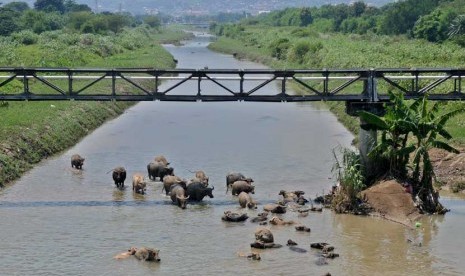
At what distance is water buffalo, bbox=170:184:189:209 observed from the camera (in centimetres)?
2973

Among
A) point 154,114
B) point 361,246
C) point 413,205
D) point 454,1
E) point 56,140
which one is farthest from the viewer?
point 454,1

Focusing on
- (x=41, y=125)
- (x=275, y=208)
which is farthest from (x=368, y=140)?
(x=41, y=125)

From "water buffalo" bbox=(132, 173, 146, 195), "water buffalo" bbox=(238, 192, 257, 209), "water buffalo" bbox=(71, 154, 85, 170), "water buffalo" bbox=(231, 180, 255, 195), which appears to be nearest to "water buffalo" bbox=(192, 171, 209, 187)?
"water buffalo" bbox=(231, 180, 255, 195)

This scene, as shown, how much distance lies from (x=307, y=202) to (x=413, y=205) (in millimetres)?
3910

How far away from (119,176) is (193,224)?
6.06m

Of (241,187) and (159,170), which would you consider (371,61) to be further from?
(241,187)

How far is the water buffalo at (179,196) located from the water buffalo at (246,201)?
6.55 ft

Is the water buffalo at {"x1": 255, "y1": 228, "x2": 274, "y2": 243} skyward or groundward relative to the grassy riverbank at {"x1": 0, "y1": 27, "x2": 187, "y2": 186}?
groundward

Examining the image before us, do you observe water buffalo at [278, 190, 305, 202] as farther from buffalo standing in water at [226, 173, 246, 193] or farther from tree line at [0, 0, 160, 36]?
tree line at [0, 0, 160, 36]

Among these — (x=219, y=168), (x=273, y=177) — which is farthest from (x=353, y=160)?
(x=219, y=168)

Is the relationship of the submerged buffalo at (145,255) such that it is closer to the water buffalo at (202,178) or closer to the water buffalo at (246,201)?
the water buffalo at (246,201)

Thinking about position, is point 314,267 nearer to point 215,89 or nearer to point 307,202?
point 307,202

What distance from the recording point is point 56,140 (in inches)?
1612

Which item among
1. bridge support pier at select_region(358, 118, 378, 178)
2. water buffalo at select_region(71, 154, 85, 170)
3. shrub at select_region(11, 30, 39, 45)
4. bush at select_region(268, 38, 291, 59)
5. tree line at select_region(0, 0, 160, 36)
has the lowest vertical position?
water buffalo at select_region(71, 154, 85, 170)
